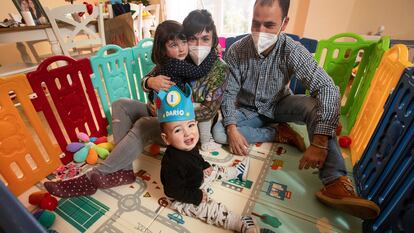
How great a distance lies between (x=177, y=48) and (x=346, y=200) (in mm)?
818

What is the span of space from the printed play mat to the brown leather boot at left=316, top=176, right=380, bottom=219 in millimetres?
63

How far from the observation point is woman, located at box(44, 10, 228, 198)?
826 mm

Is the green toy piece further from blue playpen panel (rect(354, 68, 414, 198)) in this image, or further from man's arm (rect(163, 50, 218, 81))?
man's arm (rect(163, 50, 218, 81))

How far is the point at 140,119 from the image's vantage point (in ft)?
3.07

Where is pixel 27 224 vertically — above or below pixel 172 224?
above

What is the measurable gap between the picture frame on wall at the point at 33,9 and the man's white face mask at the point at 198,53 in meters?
1.29

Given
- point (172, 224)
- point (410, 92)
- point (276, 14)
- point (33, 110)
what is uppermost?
point (276, 14)

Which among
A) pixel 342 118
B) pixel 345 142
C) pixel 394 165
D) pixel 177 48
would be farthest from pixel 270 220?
pixel 342 118

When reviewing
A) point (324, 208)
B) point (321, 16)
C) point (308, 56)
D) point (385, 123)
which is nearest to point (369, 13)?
point (321, 16)

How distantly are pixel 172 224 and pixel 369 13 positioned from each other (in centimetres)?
262

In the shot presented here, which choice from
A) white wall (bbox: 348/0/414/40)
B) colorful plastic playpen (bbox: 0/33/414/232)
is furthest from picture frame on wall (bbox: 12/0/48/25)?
white wall (bbox: 348/0/414/40)

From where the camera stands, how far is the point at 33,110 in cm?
88

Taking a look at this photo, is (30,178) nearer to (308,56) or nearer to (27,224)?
(27,224)

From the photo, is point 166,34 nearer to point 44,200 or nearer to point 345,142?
point 44,200
